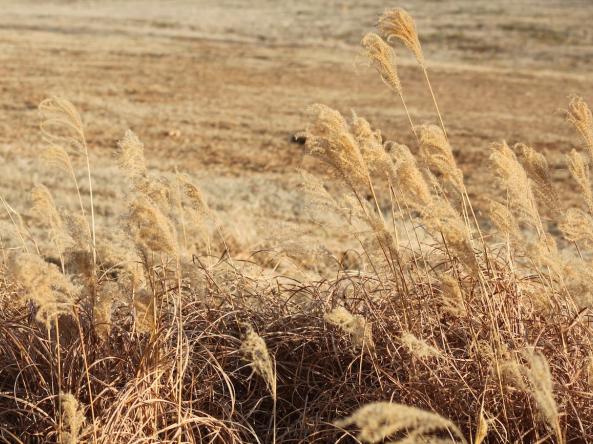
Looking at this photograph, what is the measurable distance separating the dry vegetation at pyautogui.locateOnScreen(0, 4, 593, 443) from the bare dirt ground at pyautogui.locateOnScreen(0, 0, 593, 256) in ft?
1.79

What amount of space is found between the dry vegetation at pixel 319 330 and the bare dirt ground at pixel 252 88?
1.79 ft

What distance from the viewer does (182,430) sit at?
272 cm

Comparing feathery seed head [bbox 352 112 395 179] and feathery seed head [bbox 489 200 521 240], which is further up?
feathery seed head [bbox 352 112 395 179]

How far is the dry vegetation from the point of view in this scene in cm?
261

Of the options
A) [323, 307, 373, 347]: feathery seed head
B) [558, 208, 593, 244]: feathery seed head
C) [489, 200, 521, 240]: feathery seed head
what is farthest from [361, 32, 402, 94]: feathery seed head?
[323, 307, 373, 347]: feathery seed head

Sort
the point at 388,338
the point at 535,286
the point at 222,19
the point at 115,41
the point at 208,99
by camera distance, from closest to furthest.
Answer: the point at 388,338 < the point at 535,286 < the point at 208,99 < the point at 115,41 < the point at 222,19

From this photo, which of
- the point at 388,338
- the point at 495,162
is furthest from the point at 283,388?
the point at 495,162

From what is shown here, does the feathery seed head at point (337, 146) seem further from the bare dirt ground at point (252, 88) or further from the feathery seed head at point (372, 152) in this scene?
the bare dirt ground at point (252, 88)

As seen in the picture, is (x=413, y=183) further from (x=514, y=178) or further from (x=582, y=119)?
(x=582, y=119)

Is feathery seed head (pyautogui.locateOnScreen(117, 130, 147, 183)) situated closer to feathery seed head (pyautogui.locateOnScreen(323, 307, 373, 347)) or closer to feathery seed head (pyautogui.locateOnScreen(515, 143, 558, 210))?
feathery seed head (pyautogui.locateOnScreen(323, 307, 373, 347))

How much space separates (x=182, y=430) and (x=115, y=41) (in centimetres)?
2323

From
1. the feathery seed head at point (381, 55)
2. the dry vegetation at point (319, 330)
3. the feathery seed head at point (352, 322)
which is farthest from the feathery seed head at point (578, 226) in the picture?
the feathery seed head at point (352, 322)

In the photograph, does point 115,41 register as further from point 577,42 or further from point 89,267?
point 89,267

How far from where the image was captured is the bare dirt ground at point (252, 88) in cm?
1007
